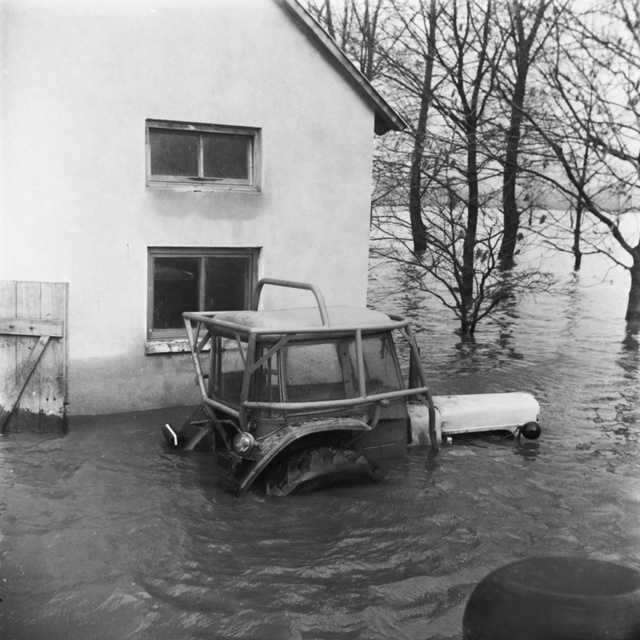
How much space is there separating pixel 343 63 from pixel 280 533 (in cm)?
687

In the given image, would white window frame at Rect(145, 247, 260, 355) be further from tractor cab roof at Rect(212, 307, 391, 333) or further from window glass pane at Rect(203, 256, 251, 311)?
tractor cab roof at Rect(212, 307, 391, 333)

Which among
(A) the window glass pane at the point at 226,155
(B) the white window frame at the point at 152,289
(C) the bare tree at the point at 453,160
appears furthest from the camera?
(C) the bare tree at the point at 453,160

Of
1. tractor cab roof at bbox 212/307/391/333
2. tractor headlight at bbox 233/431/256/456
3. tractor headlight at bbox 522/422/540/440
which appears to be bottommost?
tractor headlight at bbox 522/422/540/440

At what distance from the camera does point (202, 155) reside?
11086 mm

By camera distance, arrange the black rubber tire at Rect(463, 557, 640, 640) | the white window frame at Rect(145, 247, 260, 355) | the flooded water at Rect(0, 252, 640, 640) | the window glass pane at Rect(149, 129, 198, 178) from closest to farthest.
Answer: the black rubber tire at Rect(463, 557, 640, 640) → the flooded water at Rect(0, 252, 640, 640) → the window glass pane at Rect(149, 129, 198, 178) → the white window frame at Rect(145, 247, 260, 355)

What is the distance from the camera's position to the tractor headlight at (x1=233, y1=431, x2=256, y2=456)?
7.41 meters

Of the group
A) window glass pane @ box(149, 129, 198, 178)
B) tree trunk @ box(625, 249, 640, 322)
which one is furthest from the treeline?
window glass pane @ box(149, 129, 198, 178)

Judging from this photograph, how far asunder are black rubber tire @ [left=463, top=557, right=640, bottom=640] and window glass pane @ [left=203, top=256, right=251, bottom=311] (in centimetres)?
799

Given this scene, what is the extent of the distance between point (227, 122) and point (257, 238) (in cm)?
158

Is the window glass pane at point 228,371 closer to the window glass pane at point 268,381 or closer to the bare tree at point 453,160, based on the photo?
the window glass pane at point 268,381

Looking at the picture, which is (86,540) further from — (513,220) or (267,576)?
(513,220)

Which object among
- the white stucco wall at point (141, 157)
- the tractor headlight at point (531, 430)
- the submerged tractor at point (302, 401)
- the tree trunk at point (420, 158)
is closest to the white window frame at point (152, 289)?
the white stucco wall at point (141, 157)

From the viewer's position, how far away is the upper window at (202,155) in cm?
1082

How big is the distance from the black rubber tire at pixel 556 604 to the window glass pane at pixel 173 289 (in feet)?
25.8
